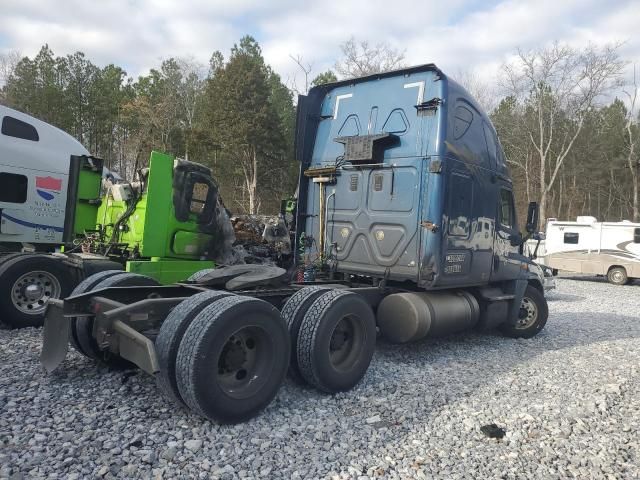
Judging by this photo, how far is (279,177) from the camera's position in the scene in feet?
111

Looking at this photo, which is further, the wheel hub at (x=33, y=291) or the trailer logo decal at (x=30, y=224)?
the trailer logo decal at (x=30, y=224)

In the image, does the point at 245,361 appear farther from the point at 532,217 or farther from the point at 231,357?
the point at 532,217

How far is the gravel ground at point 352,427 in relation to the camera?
3219mm

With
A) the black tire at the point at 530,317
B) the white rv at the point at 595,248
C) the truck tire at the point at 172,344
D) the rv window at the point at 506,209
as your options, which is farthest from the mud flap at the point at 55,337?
the white rv at the point at 595,248

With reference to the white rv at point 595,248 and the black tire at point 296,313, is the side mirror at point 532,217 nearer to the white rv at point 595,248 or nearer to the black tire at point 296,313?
the black tire at point 296,313

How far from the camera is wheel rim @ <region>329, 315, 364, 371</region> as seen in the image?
4.83 m

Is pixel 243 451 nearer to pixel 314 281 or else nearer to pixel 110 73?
pixel 314 281

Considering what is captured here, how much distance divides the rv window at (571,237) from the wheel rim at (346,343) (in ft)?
57.6

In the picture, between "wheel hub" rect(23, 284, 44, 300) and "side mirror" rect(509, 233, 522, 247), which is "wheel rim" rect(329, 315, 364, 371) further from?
"wheel hub" rect(23, 284, 44, 300)

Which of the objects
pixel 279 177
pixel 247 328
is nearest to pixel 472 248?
pixel 247 328

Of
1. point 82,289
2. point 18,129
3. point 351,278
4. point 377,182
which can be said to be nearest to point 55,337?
point 82,289

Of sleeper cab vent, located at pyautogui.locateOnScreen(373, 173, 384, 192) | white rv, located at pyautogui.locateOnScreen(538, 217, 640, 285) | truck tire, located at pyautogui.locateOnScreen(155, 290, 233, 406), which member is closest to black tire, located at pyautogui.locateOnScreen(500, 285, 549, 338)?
sleeper cab vent, located at pyautogui.locateOnScreen(373, 173, 384, 192)

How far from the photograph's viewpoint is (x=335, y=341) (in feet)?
16.0

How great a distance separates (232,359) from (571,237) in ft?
62.7
